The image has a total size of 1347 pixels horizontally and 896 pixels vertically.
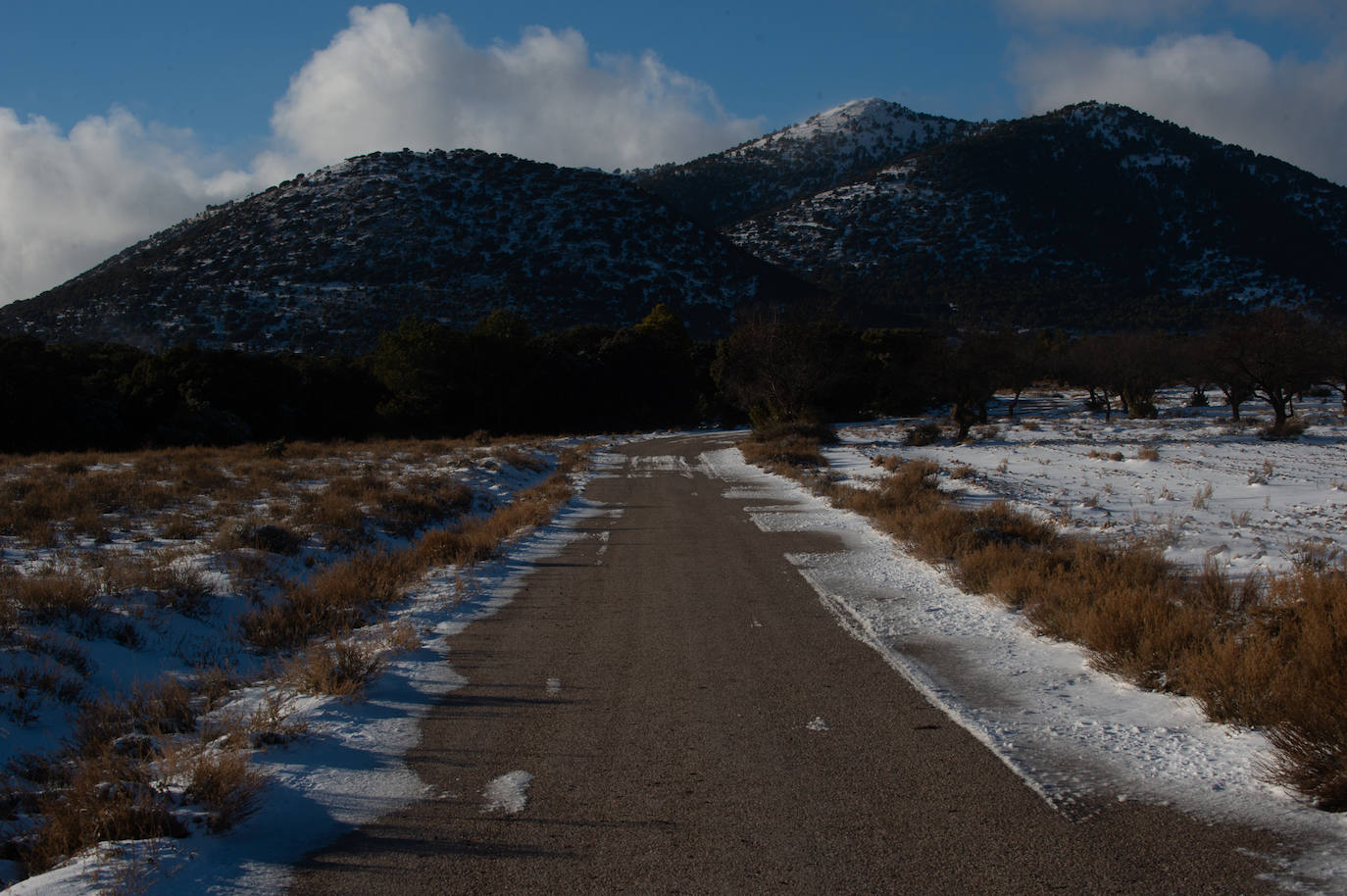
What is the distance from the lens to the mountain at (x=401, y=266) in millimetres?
69250

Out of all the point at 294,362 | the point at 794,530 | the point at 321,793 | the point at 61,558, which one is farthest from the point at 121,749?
the point at 294,362

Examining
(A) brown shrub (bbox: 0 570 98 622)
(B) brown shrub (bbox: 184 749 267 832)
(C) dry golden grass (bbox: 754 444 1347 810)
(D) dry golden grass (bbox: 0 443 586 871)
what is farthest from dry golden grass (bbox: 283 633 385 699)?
(C) dry golden grass (bbox: 754 444 1347 810)

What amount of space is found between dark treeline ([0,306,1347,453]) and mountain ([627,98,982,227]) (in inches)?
3258

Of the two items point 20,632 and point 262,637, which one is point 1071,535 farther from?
point 20,632

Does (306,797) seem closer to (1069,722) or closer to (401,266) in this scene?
(1069,722)

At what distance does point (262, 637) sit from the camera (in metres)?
7.30

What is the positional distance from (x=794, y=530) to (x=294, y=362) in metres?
41.9

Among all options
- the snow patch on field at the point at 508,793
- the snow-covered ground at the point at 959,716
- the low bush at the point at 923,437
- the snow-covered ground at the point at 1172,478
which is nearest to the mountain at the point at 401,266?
the snow-covered ground at the point at 1172,478

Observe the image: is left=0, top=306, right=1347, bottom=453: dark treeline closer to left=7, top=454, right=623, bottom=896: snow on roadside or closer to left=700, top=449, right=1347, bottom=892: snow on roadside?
left=700, top=449, right=1347, bottom=892: snow on roadside

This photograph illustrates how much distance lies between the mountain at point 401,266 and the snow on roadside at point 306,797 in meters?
65.9

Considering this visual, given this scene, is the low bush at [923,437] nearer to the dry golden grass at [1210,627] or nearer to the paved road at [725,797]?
the dry golden grass at [1210,627]

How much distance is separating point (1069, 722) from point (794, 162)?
569 ft

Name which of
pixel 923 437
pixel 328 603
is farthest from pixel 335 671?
pixel 923 437

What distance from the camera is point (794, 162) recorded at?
166 meters
